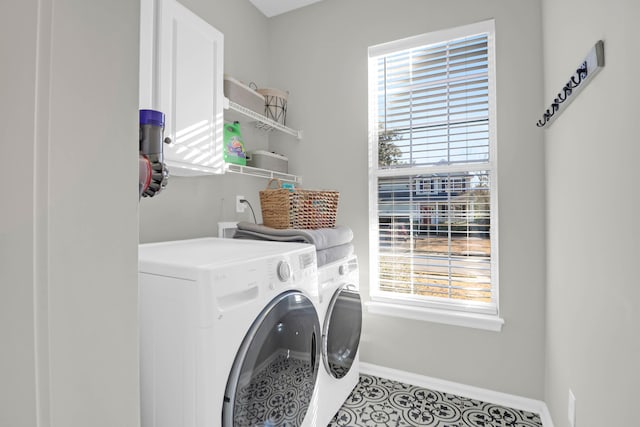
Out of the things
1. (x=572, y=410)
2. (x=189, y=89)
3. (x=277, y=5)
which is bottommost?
(x=572, y=410)

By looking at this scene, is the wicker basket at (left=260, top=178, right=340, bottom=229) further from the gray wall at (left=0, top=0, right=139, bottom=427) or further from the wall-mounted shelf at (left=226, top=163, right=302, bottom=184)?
the gray wall at (left=0, top=0, right=139, bottom=427)

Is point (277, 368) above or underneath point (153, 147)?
underneath

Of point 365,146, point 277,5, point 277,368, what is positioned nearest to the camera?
point 277,368

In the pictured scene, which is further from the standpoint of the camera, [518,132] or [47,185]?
[518,132]

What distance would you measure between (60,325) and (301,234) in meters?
1.29

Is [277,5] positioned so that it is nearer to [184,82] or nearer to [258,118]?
[258,118]

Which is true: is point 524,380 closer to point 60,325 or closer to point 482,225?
point 482,225

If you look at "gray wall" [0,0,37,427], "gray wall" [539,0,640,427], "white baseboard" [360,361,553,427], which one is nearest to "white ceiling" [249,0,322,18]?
"gray wall" [539,0,640,427]

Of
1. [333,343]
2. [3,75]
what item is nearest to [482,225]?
[333,343]

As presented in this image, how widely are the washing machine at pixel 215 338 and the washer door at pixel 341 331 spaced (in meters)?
0.42

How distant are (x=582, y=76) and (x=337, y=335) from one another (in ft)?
4.95

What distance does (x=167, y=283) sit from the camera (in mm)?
988

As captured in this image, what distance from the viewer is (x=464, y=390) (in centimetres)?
201

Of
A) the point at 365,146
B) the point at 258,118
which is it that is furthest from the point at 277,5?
the point at 365,146
